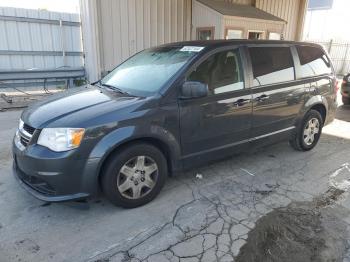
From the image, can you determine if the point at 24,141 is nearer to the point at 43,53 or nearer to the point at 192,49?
the point at 192,49

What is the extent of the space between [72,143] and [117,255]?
107 centimetres

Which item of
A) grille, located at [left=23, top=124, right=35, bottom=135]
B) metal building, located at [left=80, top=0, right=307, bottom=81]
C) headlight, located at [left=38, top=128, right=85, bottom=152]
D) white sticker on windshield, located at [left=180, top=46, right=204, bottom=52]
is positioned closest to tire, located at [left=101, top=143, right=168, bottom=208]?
headlight, located at [left=38, top=128, right=85, bottom=152]

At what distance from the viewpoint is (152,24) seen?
9438 millimetres

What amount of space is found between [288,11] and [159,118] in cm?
1266

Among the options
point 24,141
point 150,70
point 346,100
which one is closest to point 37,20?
point 150,70

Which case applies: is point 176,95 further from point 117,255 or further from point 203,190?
point 117,255

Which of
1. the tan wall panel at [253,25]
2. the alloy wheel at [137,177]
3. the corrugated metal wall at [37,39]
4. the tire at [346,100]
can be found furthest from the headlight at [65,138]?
the tire at [346,100]

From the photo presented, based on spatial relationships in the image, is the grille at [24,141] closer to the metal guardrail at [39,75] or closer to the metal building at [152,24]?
the metal guardrail at [39,75]

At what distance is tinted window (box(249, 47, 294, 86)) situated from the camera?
4.04m

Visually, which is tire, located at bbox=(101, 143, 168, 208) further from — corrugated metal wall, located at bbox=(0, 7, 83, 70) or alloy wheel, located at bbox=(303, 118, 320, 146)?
corrugated metal wall, located at bbox=(0, 7, 83, 70)

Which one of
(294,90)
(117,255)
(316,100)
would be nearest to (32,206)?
(117,255)

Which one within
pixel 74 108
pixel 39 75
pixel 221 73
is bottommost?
pixel 39 75

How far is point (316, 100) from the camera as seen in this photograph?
4871 mm

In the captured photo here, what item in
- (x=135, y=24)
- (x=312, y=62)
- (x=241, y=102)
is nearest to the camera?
(x=241, y=102)
